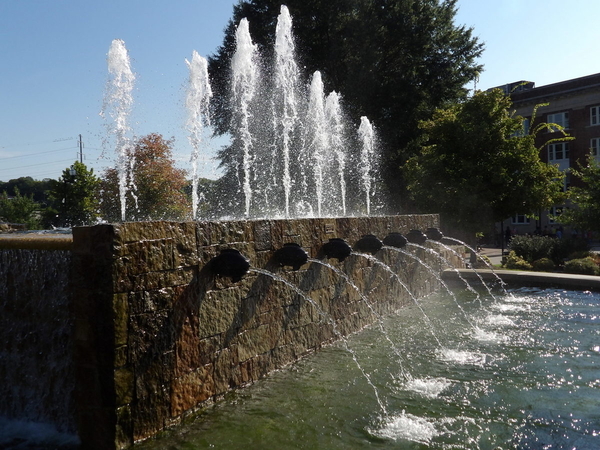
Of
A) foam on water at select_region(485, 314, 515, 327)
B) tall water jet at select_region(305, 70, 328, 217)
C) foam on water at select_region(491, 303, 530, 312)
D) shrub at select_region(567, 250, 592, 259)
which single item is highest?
tall water jet at select_region(305, 70, 328, 217)

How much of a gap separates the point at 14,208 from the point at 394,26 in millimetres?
28167

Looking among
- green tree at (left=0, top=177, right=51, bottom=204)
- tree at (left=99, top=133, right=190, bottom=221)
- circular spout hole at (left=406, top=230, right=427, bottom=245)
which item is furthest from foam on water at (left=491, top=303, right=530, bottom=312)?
green tree at (left=0, top=177, right=51, bottom=204)

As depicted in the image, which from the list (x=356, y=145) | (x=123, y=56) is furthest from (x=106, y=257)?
(x=356, y=145)

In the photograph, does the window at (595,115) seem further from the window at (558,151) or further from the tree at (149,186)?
the tree at (149,186)

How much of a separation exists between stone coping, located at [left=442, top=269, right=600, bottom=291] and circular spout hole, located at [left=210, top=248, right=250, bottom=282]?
8.17m

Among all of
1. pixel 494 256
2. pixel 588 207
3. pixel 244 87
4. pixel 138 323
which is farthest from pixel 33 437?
pixel 494 256

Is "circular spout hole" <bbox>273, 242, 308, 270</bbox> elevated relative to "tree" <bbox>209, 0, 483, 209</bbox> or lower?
lower

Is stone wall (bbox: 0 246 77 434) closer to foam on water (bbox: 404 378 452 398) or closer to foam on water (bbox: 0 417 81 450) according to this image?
foam on water (bbox: 0 417 81 450)

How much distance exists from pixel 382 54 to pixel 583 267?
645 inches

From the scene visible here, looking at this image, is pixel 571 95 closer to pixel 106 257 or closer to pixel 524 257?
pixel 524 257

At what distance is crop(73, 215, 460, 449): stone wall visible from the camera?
3.50m

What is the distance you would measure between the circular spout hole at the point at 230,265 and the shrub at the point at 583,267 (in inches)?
458

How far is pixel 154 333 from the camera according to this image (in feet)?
12.5

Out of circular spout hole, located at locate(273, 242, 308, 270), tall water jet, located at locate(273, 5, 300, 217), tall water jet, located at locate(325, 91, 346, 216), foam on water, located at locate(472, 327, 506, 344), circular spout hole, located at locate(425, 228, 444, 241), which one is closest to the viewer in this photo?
circular spout hole, located at locate(273, 242, 308, 270)
